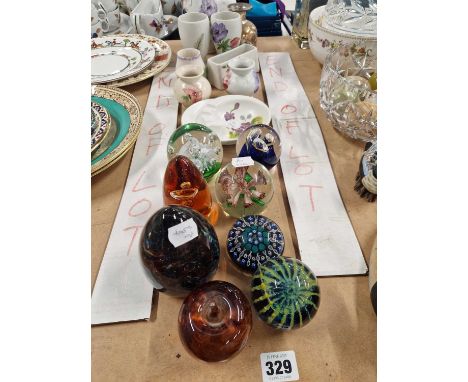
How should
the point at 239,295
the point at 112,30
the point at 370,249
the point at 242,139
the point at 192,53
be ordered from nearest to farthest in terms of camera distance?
the point at 239,295 < the point at 370,249 < the point at 242,139 < the point at 192,53 < the point at 112,30

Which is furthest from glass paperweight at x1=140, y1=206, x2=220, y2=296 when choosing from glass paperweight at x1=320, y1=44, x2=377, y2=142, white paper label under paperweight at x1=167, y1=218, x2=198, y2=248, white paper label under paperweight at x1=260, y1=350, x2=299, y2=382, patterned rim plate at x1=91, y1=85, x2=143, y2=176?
glass paperweight at x1=320, y1=44, x2=377, y2=142

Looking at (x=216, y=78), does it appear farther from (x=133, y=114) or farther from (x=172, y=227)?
(x=172, y=227)

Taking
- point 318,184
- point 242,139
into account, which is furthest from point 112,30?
point 318,184

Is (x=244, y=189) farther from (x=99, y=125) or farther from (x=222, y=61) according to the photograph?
(x=222, y=61)

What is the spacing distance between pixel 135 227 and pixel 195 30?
61cm

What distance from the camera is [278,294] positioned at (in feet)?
1.41

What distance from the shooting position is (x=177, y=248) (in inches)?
17.0

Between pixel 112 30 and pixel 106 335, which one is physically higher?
pixel 112 30

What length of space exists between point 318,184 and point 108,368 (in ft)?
1.47

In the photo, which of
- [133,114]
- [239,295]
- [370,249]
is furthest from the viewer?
[133,114]

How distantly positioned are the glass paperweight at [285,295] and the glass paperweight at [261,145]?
0.81 ft

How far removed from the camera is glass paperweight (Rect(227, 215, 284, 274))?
500mm

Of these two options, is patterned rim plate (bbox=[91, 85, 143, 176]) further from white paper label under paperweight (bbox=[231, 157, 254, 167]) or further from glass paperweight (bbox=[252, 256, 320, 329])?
glass paperweight (bbox=[252, 256, 320, 329])

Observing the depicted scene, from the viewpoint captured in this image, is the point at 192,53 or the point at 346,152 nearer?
the point at 346,152
